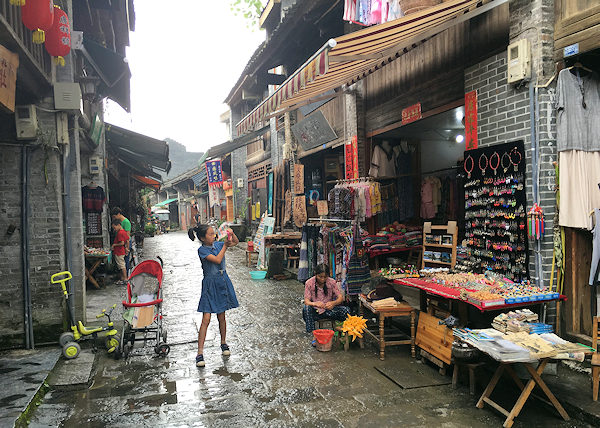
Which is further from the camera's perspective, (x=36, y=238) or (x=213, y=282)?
(x=36, y=238)

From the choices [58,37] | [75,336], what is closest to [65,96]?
[58,37]

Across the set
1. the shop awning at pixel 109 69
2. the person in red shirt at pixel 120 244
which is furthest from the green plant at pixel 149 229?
the person in red shirt at pixel 120 244

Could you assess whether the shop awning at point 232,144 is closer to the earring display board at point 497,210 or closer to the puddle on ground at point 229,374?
the earring display board at point 497,210

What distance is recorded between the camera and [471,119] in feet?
19.9

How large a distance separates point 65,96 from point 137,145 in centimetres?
886

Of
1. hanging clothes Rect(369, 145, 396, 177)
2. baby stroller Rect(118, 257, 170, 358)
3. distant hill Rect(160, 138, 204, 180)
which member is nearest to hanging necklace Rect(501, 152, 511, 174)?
hanging clothes Rect(369, 145, 396, 177)

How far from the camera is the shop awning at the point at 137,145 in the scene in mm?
14055

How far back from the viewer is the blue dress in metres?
5.61

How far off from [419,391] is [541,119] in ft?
11.0

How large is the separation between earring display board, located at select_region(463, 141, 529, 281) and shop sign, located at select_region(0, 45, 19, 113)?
561cm

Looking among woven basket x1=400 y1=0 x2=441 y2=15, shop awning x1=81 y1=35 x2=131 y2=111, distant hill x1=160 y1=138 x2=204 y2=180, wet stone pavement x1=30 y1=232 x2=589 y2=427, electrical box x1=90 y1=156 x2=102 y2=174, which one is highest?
distant hill x1=160 y1=138 x2=204 y2=180

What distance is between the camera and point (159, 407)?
14.0ft

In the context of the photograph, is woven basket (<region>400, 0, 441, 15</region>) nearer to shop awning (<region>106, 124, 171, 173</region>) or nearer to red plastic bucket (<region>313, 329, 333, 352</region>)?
red plastic bucket (<region>313, 329, 333, 352</region>)

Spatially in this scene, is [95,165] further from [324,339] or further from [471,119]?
[471,119]
